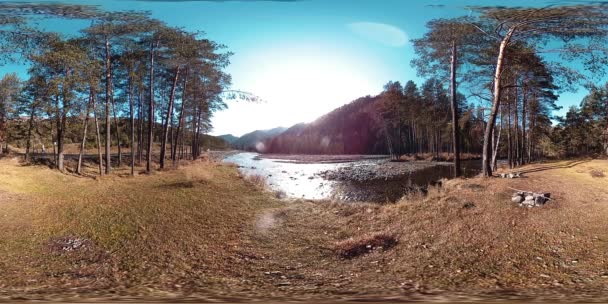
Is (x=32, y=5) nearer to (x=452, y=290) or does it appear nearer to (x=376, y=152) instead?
(x=452, y=290)

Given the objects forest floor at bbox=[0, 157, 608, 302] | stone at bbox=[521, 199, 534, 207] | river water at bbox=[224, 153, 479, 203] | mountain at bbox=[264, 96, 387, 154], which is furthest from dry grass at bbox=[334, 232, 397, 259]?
river water at bbox=[224, 153, 479, 203]

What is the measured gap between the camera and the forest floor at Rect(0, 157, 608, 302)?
2479 mm

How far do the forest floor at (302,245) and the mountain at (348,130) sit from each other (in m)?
1.86

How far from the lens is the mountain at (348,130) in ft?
14.6

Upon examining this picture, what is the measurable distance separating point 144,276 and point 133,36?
3494mm

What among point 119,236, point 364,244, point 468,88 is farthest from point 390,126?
point 119,236

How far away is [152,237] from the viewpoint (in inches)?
195

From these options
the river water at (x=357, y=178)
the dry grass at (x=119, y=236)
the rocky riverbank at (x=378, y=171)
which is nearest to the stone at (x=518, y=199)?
the river water at (x=357, y=178)

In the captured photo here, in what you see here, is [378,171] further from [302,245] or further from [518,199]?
[302,245]

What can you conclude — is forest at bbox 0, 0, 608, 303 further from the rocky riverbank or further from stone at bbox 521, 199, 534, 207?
the rocky riverbank

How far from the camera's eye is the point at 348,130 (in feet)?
17.6

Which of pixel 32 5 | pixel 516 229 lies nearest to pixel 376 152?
pixel 516 229

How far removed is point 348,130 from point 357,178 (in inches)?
472

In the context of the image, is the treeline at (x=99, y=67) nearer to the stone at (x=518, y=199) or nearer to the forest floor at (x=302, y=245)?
the forest floor at (x=302, y=245)
